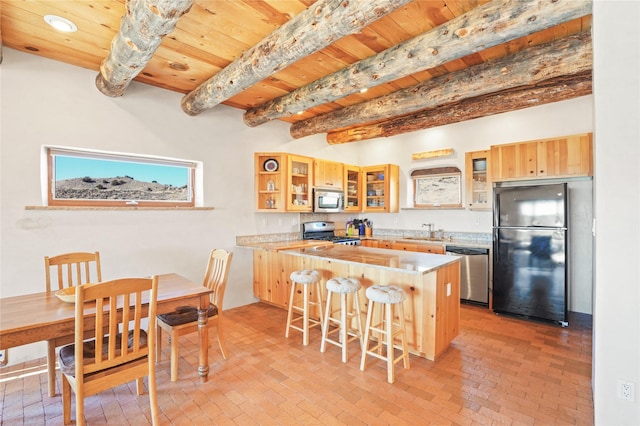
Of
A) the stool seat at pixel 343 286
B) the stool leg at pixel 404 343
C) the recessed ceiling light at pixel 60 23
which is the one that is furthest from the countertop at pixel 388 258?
the recessed ceiling light at pixel 60 23

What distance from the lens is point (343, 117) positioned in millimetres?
4168

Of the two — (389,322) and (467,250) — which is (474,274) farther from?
(389,322)

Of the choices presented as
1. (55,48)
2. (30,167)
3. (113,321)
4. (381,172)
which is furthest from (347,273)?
(55,48)

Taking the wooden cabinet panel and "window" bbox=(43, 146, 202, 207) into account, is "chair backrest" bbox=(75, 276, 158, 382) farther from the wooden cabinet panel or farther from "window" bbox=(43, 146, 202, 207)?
the wooden cabinet panel

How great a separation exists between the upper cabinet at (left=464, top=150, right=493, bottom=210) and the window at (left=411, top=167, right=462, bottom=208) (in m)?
0.29

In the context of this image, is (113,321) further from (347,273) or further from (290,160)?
(290,160)

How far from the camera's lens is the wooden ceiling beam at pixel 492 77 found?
2.45 meters

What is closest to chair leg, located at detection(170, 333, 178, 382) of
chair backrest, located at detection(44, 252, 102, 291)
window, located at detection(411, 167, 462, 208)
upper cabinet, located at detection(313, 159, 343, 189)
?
chair backrest, located at detection(44, 252, 102, 291)

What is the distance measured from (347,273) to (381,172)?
2.82m

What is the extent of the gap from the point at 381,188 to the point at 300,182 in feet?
5.38

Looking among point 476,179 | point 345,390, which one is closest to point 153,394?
point 345,390

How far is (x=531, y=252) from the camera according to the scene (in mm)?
3568

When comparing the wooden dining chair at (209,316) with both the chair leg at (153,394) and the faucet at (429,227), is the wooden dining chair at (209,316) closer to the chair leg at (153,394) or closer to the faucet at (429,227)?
the chair leg at (153,394)

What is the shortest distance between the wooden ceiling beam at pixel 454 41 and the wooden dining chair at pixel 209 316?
1.99m
